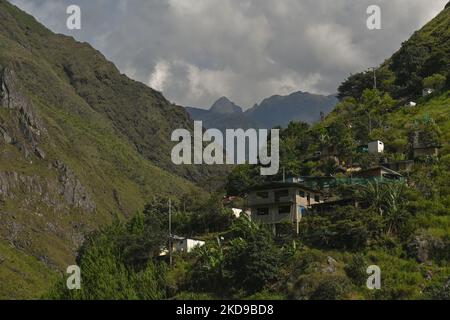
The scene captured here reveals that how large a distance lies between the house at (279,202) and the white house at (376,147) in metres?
17.5

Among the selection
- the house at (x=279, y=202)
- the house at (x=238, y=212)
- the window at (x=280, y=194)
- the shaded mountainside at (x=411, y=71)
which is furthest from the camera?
the shaded mountainside at (x=411, y=71)

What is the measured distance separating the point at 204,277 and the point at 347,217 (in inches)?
561

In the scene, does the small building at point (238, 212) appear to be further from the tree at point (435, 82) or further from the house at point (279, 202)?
the tree at point (435, 82)

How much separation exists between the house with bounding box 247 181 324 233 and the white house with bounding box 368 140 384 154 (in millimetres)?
17493

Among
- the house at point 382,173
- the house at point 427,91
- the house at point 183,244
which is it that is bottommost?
the house at point 183,244

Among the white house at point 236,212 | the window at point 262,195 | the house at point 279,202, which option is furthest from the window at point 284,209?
the white house at point 236,212

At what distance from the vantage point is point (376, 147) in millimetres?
91875

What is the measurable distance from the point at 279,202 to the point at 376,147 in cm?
2166

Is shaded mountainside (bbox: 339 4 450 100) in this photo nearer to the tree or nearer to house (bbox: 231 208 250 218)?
the tree

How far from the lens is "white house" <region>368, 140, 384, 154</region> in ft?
301

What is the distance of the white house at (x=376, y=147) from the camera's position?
91725 mm

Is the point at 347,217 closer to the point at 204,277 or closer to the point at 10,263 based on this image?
the point at 204,277

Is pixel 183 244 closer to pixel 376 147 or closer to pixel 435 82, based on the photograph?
pixel 376 147

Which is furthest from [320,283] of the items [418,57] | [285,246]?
[418,57]
